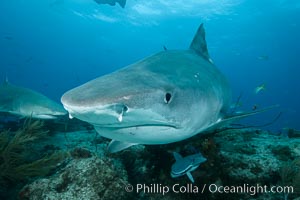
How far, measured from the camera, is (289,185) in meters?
3.66

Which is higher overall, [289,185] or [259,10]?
[259,10]

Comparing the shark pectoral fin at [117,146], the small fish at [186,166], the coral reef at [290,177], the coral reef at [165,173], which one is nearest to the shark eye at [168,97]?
the shark pectoral fin at [117,146]

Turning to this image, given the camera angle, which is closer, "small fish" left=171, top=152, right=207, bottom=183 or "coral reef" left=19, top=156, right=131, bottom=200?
"small fish" left=171, top=152, right=207, bottom=183

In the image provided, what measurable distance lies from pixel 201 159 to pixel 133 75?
148 cm

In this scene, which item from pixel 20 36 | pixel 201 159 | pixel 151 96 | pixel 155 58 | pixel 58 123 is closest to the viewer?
pixel 151 96

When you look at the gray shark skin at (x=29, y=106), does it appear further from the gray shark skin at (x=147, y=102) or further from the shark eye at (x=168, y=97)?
the shark eye at (x=168, y=97)

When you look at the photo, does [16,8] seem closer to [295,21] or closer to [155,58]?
[295,21]

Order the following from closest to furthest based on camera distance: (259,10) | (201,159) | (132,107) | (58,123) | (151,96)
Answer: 1. (132,107)
2. (151,96)
3. (201,159)
4. (58,123)
5. (259,10)

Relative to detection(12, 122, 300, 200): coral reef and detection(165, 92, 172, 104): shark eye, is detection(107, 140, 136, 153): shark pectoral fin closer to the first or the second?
detection(12, 122, 300, 200): coral reef

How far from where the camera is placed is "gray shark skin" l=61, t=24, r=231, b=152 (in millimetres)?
1926

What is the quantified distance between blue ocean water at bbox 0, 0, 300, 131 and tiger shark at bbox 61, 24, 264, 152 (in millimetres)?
7732

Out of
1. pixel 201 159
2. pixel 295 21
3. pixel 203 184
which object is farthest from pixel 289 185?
pixel 295 21

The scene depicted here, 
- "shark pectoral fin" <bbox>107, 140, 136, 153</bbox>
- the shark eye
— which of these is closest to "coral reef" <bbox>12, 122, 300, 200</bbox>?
"shark pectoral fin" <bbox>107, 140, 136, 153</bbox>

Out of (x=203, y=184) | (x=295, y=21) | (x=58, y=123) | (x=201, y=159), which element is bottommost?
(x=58, y=123)
